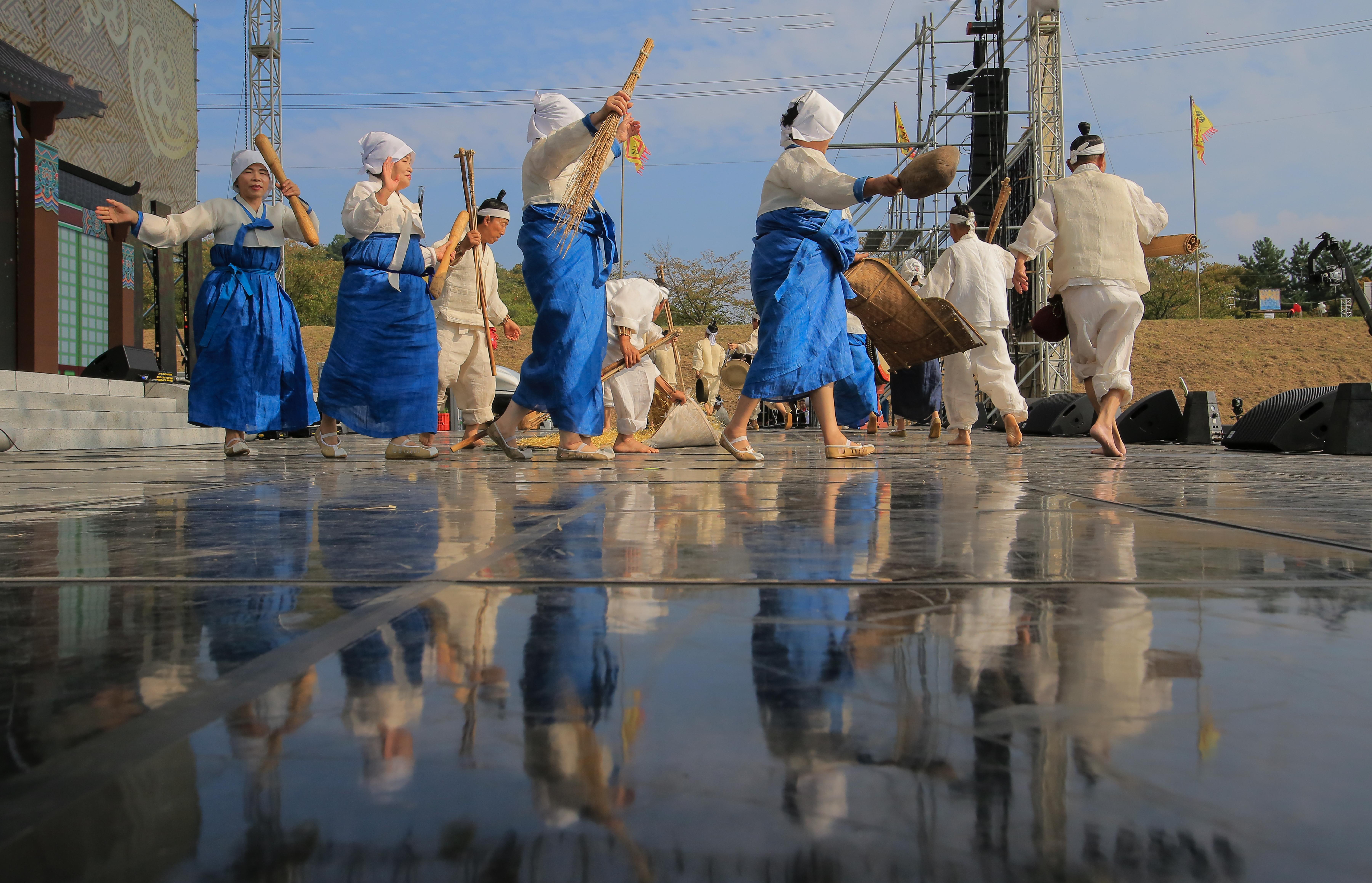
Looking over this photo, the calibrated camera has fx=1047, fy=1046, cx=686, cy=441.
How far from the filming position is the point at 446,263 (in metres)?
6.07

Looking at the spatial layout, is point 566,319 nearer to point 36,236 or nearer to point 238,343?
point 238,343

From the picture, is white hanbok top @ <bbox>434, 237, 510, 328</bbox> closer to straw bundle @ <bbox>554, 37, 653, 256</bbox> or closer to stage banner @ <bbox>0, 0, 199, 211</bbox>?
straw bundle @ <bbox>554, 37, 653, 256</bbox>

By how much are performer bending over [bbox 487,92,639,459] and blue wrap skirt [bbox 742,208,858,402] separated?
80cm

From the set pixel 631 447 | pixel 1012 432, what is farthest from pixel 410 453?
pixel 1012 432

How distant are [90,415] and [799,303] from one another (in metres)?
7.18

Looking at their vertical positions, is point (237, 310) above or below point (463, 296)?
below

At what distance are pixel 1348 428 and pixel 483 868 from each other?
7034 millimetres

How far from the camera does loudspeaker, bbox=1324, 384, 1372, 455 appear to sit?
20.4 ft

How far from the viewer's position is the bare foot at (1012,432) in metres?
7.91

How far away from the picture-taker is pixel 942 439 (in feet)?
31.4

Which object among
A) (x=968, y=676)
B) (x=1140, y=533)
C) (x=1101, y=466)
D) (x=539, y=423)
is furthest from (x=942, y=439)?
(x=968, y=676)

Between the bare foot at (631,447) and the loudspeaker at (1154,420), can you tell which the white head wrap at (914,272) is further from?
the bare foot at (631,447)

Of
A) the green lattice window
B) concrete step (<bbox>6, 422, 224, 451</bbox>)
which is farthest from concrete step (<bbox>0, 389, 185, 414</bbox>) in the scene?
the green lattice window

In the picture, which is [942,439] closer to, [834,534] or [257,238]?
[257,238]
